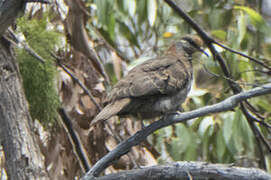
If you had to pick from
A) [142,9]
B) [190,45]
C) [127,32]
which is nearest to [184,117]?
[190,45]

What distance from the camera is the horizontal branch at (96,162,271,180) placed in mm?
2064

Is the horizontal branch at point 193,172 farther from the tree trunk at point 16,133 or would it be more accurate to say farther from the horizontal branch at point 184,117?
the tree trunk at point 16,133

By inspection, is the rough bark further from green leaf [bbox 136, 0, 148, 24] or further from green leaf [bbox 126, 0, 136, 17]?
green leaf [bbox 136, 0, 148, 24]

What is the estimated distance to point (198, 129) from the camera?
15.4ft

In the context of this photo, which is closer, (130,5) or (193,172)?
(193,172)

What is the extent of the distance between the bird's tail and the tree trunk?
401 mm

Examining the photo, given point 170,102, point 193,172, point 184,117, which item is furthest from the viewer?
point 170,102

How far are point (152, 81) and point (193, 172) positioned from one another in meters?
1.06

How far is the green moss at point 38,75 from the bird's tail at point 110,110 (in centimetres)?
64

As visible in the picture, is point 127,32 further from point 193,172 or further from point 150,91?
point 193,172

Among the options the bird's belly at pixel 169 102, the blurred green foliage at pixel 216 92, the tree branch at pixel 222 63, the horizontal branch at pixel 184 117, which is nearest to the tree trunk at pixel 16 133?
the horizontal branch at pixel 184 117

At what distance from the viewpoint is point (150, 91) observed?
302 cm

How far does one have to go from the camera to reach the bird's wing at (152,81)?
118 inches

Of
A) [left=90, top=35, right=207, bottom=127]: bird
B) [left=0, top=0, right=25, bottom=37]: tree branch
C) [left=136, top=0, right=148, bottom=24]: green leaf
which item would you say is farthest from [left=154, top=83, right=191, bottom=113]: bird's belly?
[left=136, top=0, right=148, bottom=24]: green leaf
